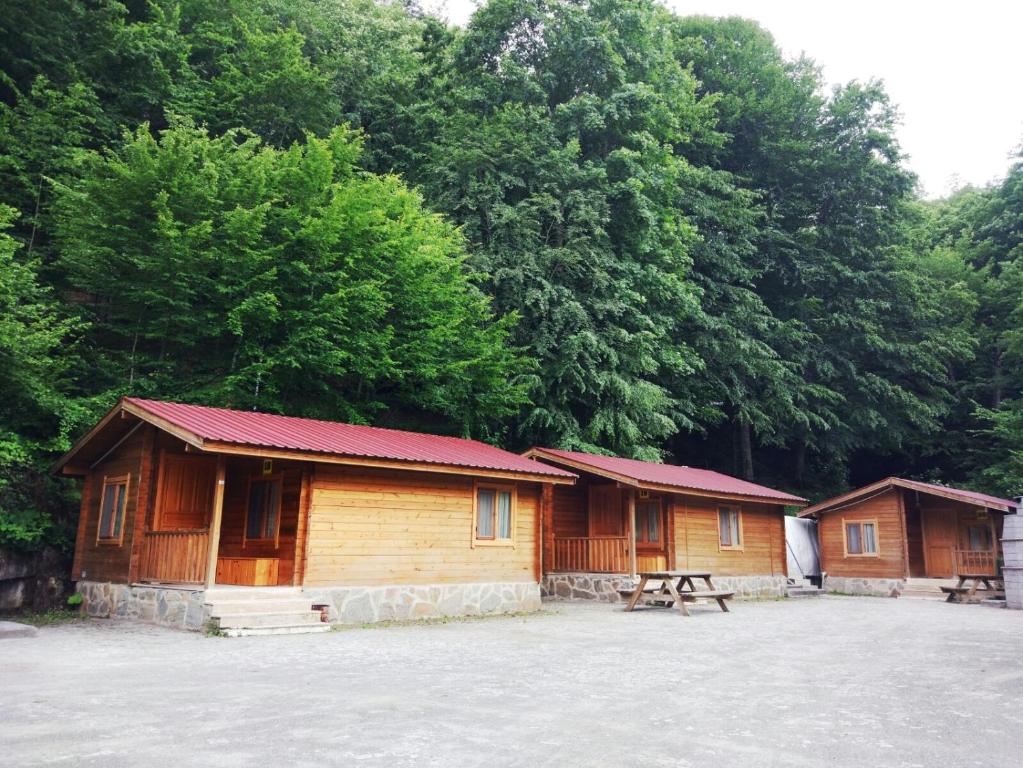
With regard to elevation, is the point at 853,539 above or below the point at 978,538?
below

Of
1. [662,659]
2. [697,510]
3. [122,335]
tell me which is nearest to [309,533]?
[662,659]

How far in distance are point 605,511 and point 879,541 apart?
10479mm

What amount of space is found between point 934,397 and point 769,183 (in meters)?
12.1

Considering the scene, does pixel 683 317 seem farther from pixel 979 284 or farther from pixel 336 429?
pixel 979 284

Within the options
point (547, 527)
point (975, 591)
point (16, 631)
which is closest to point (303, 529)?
point (16, 631)

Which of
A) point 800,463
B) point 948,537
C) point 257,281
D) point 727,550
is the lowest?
point 727,550

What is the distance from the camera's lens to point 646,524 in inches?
780

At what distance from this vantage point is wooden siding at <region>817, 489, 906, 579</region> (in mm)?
23672

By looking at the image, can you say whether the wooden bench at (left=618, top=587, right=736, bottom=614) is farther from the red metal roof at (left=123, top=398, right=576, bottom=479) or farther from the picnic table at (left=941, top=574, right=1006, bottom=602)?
the picnic table at (left=941, top=574, right=1006, bottom=602)

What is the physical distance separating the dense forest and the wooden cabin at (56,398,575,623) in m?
2.22

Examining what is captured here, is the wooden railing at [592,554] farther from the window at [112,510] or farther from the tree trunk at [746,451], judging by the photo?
the tree trunk at [746,451]

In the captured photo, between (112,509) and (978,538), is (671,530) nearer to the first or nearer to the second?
(978,538)

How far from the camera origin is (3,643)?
30.8 feet

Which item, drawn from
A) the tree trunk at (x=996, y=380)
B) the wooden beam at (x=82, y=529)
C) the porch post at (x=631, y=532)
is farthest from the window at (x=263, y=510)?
the tree trunk at (x=996, y=380)
